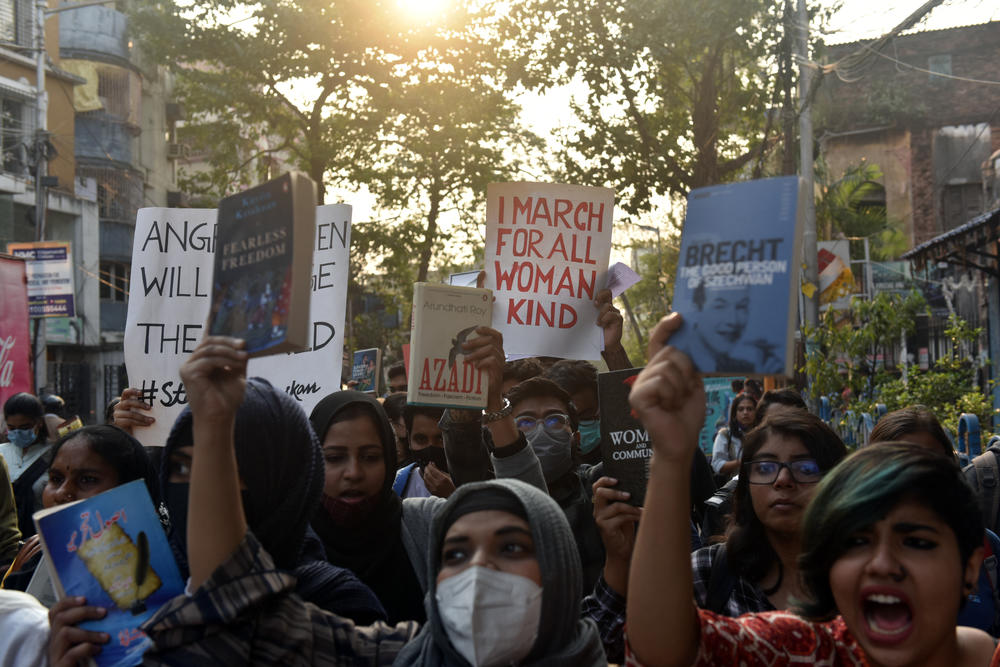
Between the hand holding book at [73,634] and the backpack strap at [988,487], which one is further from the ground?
the backpack strap at [988,487]

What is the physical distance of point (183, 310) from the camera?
445cm

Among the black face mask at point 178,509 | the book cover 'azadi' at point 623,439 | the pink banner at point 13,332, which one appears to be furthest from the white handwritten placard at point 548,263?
the pink banner at point 13,332

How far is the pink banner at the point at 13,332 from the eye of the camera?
22.1ft

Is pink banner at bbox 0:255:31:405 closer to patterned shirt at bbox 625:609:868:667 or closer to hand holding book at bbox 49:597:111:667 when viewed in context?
hand holding book at bbox 49:597:111:667

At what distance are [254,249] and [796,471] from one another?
181cm

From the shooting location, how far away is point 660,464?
6.95 ft

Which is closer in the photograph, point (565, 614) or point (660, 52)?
point (565, 614)

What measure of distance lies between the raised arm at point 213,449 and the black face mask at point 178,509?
1.19 feet

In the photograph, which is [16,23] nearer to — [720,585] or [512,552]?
[720,585]

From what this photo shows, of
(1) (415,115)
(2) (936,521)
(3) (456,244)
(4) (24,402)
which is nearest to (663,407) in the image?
(2) (936,521)

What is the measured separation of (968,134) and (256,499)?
36.5 m

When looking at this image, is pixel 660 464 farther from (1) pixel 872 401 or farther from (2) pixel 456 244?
(2) pixel 456 244

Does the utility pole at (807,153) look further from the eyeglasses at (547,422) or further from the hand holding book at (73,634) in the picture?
the hand holding book at (73,634)

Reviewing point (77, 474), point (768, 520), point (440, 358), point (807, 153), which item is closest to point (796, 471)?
point (768, 520)
